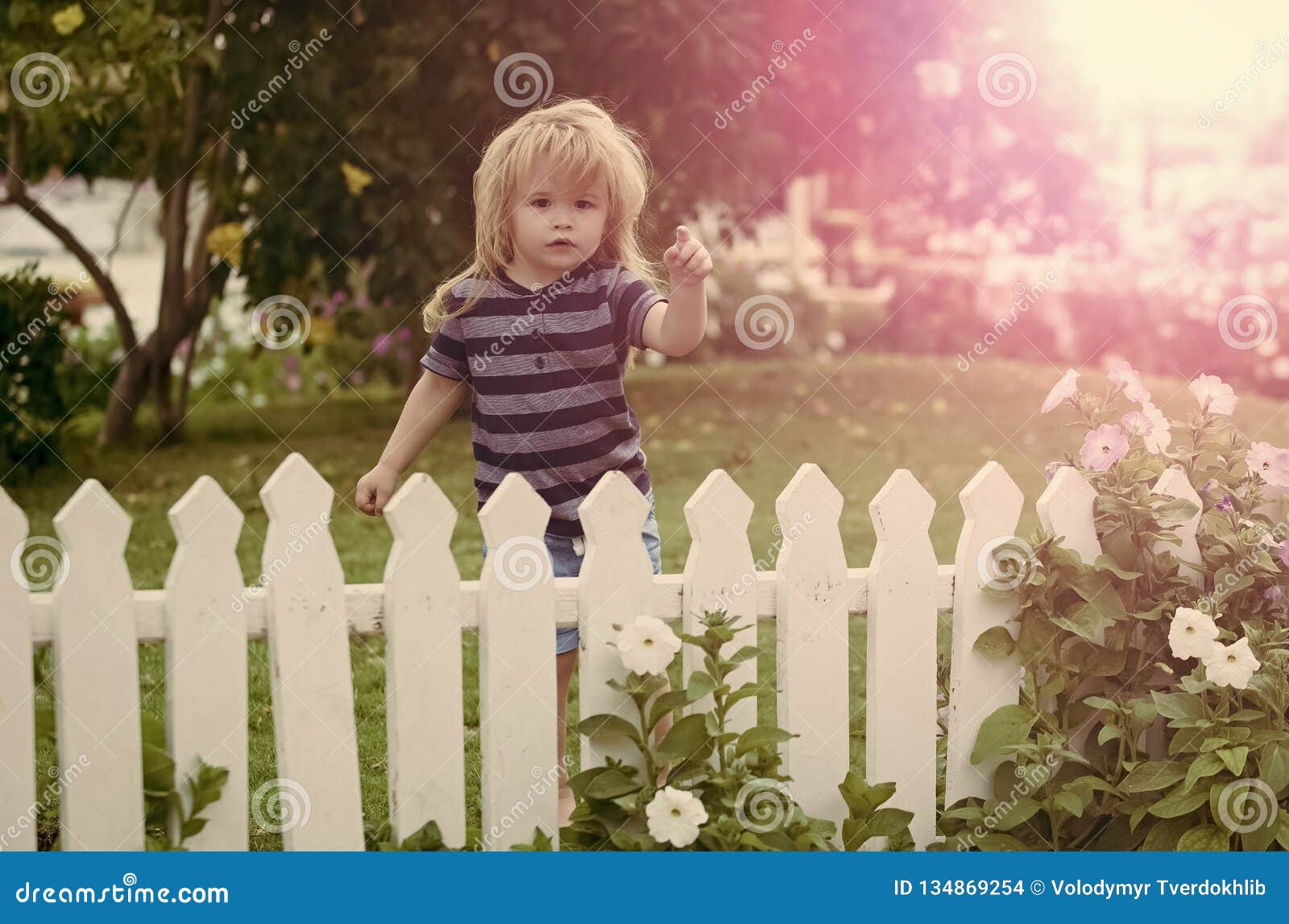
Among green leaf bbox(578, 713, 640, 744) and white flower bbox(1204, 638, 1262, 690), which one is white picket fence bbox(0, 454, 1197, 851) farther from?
white flower bbox(1204, 638, 1262, 690)

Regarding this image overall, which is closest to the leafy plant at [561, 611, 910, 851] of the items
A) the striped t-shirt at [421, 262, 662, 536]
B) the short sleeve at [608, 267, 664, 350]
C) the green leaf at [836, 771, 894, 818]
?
the green leaf at [836, 771, 894, 818]

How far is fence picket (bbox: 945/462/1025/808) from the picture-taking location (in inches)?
98.7

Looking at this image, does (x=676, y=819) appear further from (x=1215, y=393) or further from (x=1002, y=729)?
(x=1215, y=393)

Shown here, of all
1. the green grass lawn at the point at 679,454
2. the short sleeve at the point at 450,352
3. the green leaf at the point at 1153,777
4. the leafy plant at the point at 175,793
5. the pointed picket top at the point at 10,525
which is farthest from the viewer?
the green grass lawn at the point at 679,454

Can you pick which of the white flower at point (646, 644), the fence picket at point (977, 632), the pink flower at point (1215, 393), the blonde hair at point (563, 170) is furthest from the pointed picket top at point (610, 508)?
the pink flower at point (1215, 393)

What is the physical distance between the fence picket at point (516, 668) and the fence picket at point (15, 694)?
2.35 feet

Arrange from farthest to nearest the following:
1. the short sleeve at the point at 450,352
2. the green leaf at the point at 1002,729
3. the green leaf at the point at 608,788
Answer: the short sleeve at the point at 450,352 → the green leaf at the point at 1002,729 → the green leaf at the point at 608,788

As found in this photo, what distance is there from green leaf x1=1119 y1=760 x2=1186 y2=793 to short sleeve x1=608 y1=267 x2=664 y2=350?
1.22 metres

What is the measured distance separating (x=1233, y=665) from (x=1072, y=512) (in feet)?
1.30

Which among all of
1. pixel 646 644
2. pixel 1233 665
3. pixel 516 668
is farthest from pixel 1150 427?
pixel 516 668

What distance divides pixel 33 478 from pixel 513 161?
4.70 m

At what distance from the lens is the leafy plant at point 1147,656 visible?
237 centimetres

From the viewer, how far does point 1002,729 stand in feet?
8.23

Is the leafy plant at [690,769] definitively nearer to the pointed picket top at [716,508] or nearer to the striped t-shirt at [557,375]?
the pointed picket top at [716,508]
